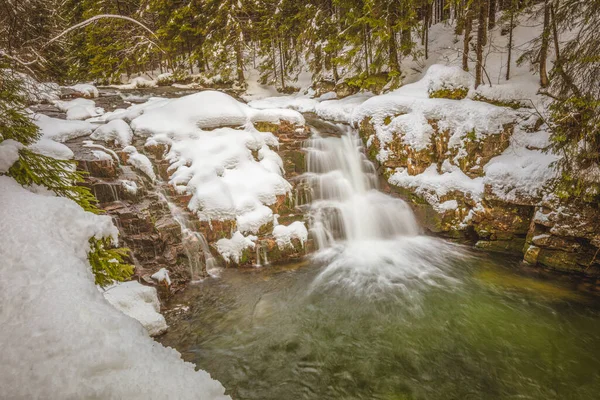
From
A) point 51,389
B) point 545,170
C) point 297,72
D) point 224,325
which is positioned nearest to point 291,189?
point 224,325

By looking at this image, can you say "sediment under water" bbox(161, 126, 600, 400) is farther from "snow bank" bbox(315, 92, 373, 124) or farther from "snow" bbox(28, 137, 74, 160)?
"snow bank" bbox(315, 92, 373, 124)

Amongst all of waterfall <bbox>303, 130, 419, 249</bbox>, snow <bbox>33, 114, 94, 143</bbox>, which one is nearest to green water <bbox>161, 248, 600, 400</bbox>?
waterfall <bbox>303, 130, 419, 249</bbox>

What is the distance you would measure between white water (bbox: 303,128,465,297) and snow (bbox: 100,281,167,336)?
3.68 metres

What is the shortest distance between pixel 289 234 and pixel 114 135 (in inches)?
259

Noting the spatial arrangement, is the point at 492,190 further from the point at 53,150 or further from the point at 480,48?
the point at 53,150

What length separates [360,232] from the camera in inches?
379

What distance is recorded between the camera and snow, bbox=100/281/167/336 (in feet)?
18.0

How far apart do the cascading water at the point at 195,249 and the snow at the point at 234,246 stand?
0.37m

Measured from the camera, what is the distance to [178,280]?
752 centimetres

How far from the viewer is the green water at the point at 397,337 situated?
461 centimetres

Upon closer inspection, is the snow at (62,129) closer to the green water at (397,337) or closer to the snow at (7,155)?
the green water at (397,337)

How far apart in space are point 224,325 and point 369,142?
825 cm

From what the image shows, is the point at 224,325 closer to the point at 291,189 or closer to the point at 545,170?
the point at 291,189

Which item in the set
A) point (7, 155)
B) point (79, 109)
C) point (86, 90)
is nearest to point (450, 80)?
point (7, 155)
